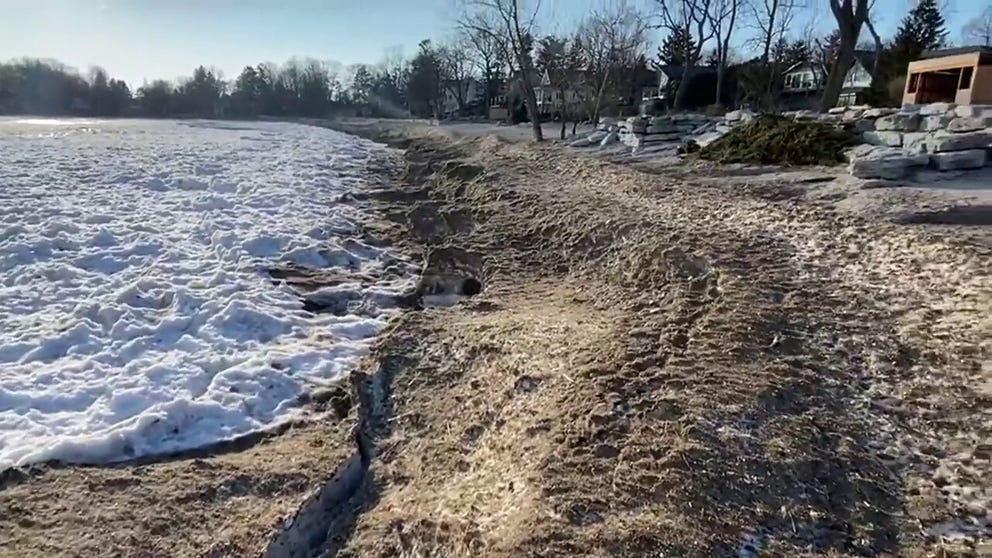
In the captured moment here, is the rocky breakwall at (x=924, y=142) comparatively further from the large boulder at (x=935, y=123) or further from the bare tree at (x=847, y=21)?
the bare tree at (x=847, y=21)

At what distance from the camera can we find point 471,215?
29.9 ft

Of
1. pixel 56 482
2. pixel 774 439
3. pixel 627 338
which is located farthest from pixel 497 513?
pixel 56 482

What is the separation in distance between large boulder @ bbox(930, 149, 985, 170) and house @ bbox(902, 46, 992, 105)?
6.64 metres

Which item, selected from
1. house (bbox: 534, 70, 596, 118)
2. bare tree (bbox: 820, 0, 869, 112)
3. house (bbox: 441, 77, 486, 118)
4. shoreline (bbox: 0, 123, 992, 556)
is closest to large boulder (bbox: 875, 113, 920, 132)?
shoreline (bbox: 0, 123, 992, 556)

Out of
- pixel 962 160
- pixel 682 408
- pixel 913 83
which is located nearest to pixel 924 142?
pixel 962 160

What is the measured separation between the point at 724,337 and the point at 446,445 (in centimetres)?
196

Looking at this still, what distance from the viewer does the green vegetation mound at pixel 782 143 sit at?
9.50m

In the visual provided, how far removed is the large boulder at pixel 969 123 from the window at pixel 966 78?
6.35 meters

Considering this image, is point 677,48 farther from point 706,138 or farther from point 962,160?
point 962,160

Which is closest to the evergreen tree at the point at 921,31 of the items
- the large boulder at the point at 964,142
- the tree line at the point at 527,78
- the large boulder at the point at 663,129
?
the tree line at the point at 527,78

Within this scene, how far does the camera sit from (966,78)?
13.3 m

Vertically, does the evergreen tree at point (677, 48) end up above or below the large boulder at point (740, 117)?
above

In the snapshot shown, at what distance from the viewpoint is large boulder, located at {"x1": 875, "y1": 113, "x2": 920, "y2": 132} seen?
8883 millimetres

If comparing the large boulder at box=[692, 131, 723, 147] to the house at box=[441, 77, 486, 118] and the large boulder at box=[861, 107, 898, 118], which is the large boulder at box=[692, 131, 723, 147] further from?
the house at box=[441, 77, 486, 118]
